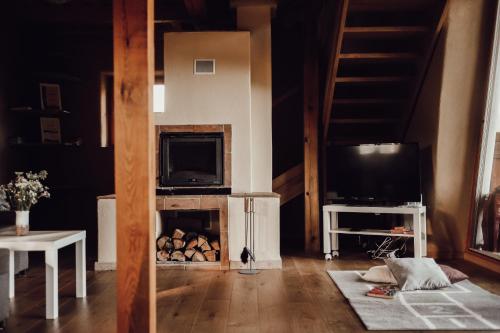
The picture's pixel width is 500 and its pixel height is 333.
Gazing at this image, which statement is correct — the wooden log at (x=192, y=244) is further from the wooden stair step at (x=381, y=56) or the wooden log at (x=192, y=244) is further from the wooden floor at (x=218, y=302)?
the wooden stair step at (x=381, y=56)

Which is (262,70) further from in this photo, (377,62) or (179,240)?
(179,240)

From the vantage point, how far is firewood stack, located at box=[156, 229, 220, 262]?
186 inches

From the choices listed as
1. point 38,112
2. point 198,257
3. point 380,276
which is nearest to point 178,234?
point 198,257

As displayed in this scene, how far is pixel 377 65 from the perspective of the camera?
592 cm

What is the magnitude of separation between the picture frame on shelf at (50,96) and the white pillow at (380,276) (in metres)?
4.53

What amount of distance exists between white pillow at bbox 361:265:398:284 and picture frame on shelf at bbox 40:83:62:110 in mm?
4526

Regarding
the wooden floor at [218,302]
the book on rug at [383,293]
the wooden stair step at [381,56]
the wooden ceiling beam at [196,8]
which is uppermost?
the wooden ceiling beam at [196,8]

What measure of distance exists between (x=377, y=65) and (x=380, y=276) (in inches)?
119

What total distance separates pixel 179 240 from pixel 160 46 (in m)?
2.93

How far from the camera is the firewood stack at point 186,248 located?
473 centimetres

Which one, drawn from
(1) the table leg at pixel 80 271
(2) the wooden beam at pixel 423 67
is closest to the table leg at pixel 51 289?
(1) the table leg at pixel 80 271

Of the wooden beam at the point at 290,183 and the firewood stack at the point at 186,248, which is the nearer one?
the firewood stack at the point at 186,248

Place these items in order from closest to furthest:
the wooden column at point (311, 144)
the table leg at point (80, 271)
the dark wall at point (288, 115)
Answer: the table leg at point (80, 271)
the wooden column at point (311, 144)
the dark wall at point (288, 115)

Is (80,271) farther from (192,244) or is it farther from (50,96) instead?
(50,96)
